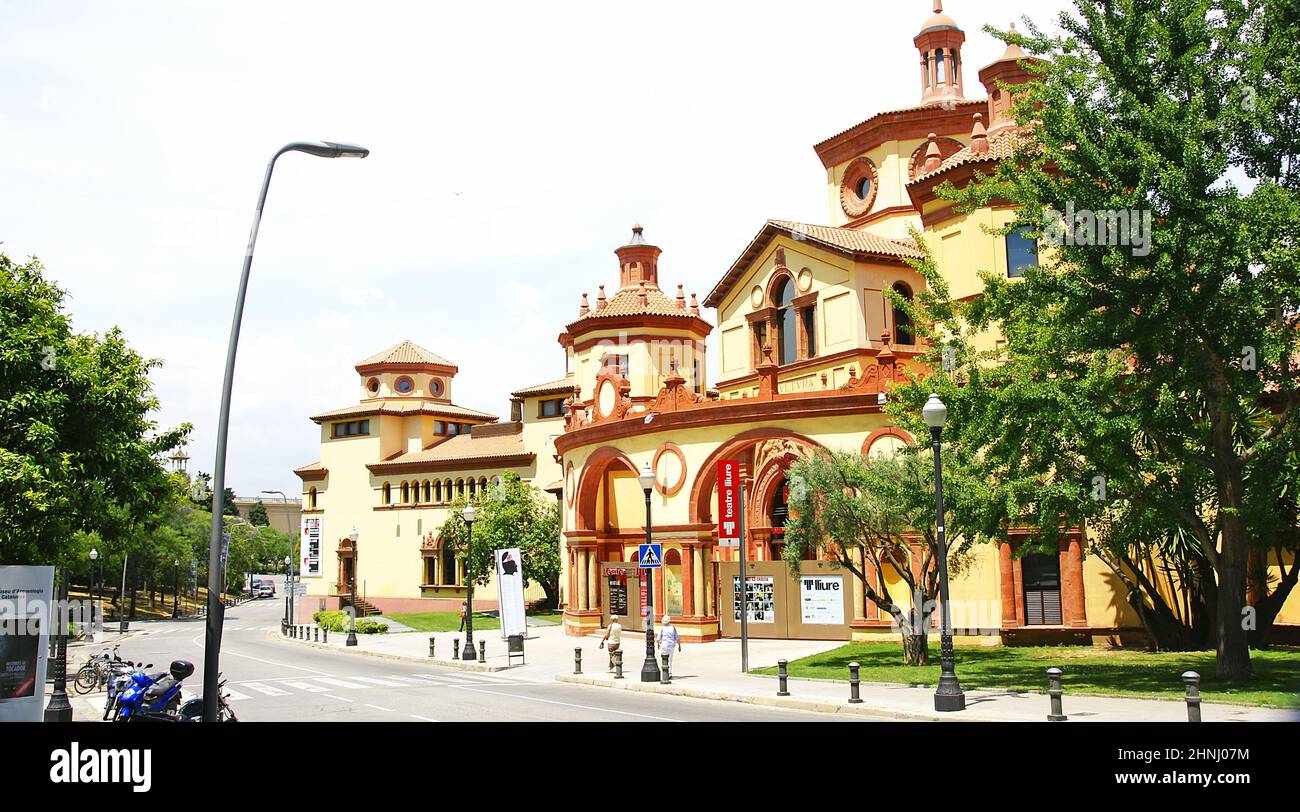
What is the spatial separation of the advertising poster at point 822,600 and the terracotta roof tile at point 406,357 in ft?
162

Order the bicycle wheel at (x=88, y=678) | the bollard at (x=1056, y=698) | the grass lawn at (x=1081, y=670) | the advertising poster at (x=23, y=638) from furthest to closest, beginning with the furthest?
the bicycle wheel at (x=88, y=678), the grass lawn at (x=1081, y=670), the bollard at (x=1056, y=698), the advertising poster at (x=23, y=638)

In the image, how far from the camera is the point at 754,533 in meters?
39.4

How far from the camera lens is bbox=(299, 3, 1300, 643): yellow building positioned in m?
31.0

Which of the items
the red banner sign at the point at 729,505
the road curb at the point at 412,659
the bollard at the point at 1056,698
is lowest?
the road curb at the point at 412,659

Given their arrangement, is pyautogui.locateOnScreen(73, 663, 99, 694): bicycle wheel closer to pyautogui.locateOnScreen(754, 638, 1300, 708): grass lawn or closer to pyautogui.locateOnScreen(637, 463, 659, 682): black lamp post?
pyautogui.locateOnScreen(637, 463, 659, 682): black lamp post

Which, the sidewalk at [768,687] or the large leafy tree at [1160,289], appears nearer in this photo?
the sidewalk at [768,687]

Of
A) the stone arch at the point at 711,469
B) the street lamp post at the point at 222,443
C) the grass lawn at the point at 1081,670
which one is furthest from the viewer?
the stone arch at the point at 711,469

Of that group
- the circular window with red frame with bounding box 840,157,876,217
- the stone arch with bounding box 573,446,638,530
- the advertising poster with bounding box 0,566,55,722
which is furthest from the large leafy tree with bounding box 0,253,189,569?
the circular window with red frame with bounding box 840,157,876,217

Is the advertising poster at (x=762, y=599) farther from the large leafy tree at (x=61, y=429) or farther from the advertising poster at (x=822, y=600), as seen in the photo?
the large leafy tree at (x=61, y=429)

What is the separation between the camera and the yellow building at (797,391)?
31.0m

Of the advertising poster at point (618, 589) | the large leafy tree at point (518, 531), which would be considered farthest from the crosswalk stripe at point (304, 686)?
the large leafy tree at point (518, 531)

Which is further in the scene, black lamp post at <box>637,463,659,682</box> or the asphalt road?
black lamp post at <box>637,463,659,682</box>

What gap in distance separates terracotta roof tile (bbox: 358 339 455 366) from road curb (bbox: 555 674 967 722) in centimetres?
5255
